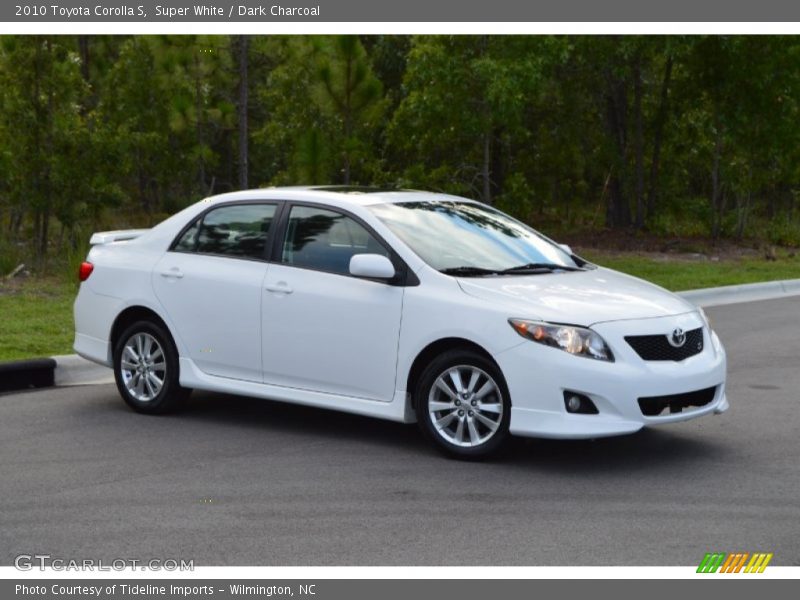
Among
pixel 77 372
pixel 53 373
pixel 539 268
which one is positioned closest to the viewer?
pixel 539 268

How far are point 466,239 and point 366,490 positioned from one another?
2.17 meters

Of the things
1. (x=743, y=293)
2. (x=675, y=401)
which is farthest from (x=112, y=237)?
(x=743, y=293)

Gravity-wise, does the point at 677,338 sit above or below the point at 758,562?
above

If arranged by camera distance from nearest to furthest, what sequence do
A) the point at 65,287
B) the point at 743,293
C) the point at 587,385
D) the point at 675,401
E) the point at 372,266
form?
the point at 587,385, the point at 675,401, the point at 372,266, the point at 65,287, the point at 743,293

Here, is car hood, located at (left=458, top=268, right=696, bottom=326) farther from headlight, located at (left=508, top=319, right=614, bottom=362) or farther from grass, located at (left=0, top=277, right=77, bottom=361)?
grass, located at (left=0, top=277, right=77, bottom=361)

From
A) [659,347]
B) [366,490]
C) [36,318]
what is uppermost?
[659,347]

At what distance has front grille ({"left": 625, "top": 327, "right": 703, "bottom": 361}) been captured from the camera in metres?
7.82

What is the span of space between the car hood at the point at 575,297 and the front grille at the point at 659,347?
0.15 meters

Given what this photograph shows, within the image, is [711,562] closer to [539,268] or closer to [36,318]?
[539,268]

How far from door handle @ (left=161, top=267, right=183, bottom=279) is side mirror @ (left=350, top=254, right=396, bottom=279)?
5.54 ft

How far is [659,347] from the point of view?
26.0 feet

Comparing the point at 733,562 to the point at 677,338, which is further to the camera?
the point at 677,338

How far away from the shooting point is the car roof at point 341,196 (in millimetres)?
9008

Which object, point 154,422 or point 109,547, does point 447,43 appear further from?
point 109,547
